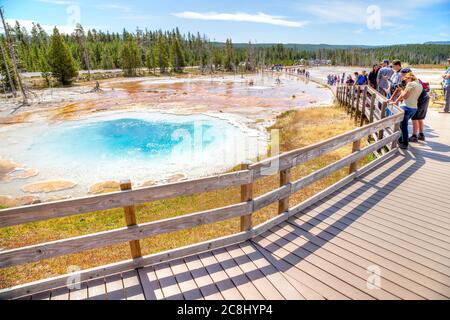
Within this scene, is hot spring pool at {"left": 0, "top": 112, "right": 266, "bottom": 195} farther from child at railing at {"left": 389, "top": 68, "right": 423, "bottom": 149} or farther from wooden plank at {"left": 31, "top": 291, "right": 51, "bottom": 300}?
wooden plank at {"left": 31, "top": 291, "right": 51, "bottom": 300}

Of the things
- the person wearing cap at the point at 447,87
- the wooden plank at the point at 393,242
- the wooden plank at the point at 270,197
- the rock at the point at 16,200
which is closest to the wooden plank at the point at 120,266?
the wooden plank at the point at 270,197

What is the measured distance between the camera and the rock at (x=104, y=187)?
45.2ft

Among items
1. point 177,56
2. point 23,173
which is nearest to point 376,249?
point 23,173

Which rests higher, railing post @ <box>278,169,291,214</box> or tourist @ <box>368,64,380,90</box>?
tourist @ <box>368,64,380,90</box>

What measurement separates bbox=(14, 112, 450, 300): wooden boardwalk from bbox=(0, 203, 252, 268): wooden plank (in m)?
0.47

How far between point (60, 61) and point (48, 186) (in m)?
58.5

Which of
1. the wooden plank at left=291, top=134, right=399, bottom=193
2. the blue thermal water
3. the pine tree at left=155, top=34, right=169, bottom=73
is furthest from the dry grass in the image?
the pine tree at left=155, top=34, right=169, bottom=73

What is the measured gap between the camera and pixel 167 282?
3.50 meters

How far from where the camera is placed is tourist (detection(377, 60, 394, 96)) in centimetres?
1185

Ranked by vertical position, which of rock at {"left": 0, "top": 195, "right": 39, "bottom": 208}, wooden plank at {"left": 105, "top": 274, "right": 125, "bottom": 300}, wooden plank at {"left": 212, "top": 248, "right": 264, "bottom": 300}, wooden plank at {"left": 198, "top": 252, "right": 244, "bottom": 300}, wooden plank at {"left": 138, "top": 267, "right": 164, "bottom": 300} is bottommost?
rock at {"left": 0, "top": 195, "right": 39, "bottom": 208}

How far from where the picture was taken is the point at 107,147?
2198 centimetres
